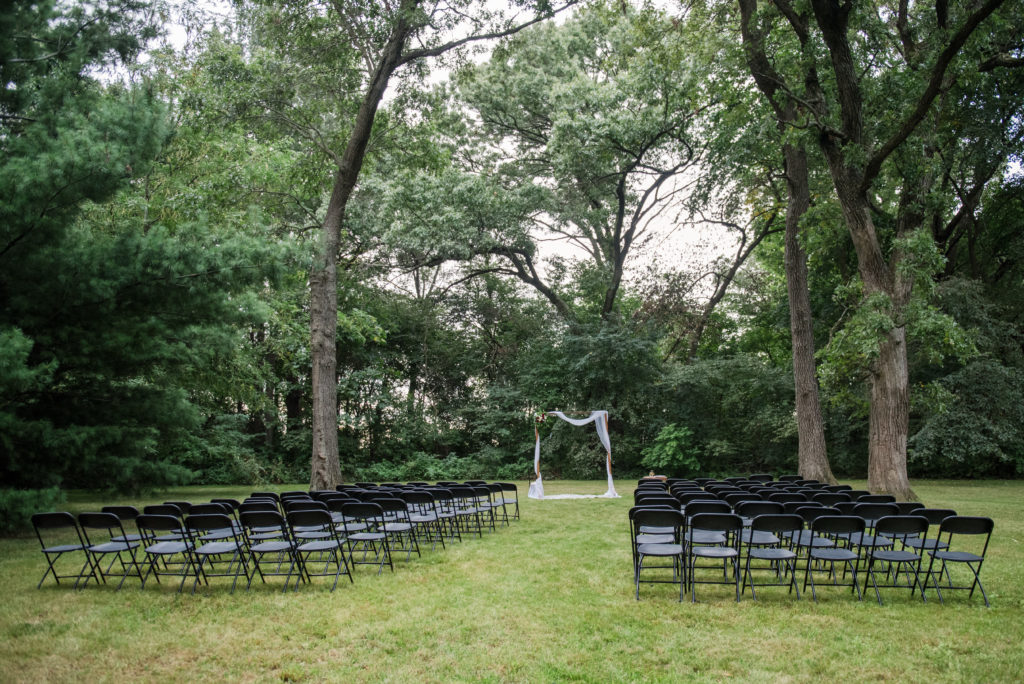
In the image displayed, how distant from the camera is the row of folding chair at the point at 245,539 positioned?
6020mm

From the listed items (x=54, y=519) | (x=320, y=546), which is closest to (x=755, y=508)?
(x=320, y=546)

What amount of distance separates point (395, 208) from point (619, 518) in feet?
40.7

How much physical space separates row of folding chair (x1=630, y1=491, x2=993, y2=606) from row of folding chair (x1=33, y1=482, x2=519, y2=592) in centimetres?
275

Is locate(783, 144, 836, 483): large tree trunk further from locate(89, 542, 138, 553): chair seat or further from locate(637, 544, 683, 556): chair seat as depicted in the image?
locate(89, 542, 138, 553): chair seat

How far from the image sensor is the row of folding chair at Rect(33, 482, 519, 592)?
6020 millimetres

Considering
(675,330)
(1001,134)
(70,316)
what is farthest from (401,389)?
(1001,134)

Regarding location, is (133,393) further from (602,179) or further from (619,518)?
(602,179)

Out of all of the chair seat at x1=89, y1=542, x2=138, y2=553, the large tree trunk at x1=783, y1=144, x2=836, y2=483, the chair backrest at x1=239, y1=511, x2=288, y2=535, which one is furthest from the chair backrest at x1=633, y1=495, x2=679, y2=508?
the large tree trunk at x1=783, y1=144, x2=836, y2=483

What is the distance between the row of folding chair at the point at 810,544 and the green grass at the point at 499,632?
0.23 metres

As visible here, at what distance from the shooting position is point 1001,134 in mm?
14484

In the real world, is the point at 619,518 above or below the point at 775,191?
below

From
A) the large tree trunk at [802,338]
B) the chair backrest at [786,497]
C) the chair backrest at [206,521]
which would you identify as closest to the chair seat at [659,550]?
the chair backrest at [786,497]

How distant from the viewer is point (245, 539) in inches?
247

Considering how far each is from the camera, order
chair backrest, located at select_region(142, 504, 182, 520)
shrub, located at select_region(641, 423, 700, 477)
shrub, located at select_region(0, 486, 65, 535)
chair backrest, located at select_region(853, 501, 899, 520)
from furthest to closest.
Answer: shrub, located at select_region(641, 423, 700, 477)
shrub, located at select_region(0, 486, 65, 535)
chair backrest, located at select_region(142, 504, 182, 520)
chair backrest, located at select_region(853, 501, 899, 520)
